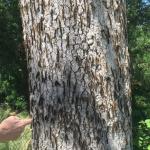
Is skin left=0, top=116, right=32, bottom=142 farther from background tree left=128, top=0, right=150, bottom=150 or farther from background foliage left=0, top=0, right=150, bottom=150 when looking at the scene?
background foliage left=0, top=0, right=150, bottom=150

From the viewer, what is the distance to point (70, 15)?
8.50ft

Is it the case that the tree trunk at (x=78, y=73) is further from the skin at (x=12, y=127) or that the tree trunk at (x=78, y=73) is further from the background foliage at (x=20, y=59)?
the background foliage at (x=20, y=59)

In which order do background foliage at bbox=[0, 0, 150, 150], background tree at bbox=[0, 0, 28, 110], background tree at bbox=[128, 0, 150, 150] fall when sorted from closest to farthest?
1. background tree at bbox=[128, 0, 150, 150]
2. background foliage at bbox=[0, 0, 150, 150]
3. background tree at bbox=[0, 0, 28, 110]

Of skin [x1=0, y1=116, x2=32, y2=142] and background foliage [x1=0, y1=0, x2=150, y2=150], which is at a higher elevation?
background foliage [x1=0, y1=0, x2=150, y2=150]

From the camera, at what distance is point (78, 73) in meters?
2.60

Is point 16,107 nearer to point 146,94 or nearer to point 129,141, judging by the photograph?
point 146,94

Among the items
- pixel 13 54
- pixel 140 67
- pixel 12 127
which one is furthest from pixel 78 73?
pixel 13 54

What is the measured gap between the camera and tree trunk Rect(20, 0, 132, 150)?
2.60 meters

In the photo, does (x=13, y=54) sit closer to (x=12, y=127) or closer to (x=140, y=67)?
(x=140, y=67)

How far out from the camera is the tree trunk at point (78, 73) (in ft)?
8.53

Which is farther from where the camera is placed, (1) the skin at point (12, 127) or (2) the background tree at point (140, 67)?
(2) the background tree at point (140, 67)

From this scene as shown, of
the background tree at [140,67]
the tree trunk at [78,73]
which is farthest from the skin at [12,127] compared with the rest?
the background tree at [140,67]

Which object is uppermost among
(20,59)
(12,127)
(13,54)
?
(13,54)

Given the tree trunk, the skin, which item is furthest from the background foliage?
the skin
